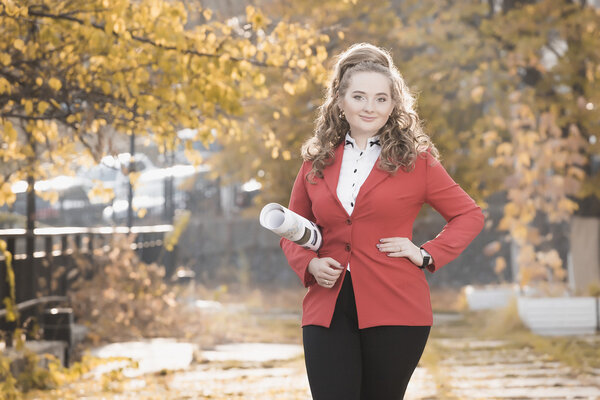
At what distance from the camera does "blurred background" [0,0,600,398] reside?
626 centimetres

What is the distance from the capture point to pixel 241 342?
11.9 m

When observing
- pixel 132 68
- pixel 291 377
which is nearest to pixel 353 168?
pixel 132 68

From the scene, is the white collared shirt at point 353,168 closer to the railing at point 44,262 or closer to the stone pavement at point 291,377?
the stone pavement at point 291,377

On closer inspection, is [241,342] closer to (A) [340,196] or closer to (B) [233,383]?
(B) [233,383]

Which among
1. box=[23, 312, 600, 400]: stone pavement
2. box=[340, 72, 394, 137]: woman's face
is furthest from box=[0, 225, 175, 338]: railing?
box=[340, 72, 394, 137]: woman's face

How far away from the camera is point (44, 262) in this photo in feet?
33.0

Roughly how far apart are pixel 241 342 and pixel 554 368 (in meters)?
4.31

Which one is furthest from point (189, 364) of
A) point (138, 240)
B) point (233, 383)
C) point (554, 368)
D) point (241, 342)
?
point (138, 240)

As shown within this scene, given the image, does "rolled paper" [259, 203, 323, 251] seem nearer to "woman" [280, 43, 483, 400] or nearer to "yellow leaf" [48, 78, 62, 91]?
"woman" [280, 43, 483, 400]

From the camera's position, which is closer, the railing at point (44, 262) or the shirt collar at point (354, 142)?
the shirt collar at point (354, 142)

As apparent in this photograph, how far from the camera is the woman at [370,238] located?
340cm

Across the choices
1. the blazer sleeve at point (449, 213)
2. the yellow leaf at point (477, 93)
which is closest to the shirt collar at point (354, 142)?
the blazer sleeve at point (449, 213)

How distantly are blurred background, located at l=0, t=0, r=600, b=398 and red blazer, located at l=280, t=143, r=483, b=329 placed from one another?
62.6 inches

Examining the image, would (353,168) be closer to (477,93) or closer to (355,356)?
(355,356)
